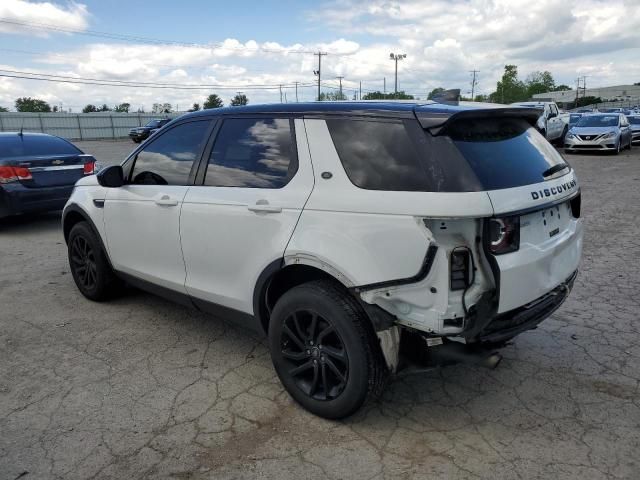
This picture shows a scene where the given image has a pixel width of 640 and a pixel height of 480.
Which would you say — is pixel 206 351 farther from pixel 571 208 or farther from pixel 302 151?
pixel 571 208

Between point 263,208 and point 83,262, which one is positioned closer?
point 263,208

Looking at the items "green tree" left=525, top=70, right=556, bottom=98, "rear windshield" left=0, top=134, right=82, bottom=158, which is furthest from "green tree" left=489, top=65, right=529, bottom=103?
"rear windshield" left=0, top=134, right=82, bottom=158

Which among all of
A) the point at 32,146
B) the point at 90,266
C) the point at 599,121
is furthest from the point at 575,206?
the point at 599,121

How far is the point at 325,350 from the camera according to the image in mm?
2818

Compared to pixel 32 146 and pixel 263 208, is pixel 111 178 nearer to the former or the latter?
pixel 263 208

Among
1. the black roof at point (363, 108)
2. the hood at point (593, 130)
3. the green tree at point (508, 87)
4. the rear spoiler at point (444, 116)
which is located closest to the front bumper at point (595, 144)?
the hood at point (593, 130)

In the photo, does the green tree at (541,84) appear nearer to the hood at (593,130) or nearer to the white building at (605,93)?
the white building at (605,93)

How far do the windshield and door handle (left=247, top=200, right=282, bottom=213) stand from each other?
19.8 m

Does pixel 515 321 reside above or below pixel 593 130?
below

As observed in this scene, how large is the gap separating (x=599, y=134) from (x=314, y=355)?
61.5 feet

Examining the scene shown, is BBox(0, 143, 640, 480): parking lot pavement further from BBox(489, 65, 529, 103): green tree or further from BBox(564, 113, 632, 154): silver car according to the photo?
BBox(489, 65, 529, 103): green tree

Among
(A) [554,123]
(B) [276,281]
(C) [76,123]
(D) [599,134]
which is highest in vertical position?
(C) [76,123]

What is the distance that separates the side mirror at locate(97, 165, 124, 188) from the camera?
403 centimetres

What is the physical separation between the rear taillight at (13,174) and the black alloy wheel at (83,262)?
3481 millimetres
